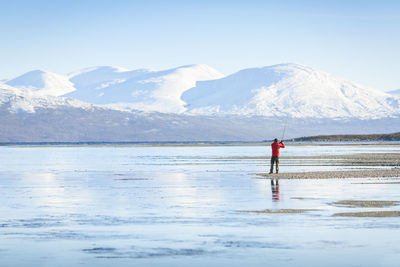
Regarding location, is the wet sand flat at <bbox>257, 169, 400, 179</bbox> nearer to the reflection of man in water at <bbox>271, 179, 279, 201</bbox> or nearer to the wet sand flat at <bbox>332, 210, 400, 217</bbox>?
the reflection of man in water at <bbox>271, 179, 279, 201</bbox>

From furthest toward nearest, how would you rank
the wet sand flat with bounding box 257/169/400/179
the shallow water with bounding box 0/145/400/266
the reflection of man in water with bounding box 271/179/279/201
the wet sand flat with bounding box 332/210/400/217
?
the wet sand flat with bounding box 257/169/400/179 < the reflection of man in water with bounding box 271/179/279/201 < the wet sand flat with bounding box 332/210/400/217 < the shallow water with bounding box 0/145/400/266

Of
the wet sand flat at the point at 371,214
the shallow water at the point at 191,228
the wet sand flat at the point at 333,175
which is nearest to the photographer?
the shallow water at the point at 191,228

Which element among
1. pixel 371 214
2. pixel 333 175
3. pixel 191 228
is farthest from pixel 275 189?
pixel 191 228

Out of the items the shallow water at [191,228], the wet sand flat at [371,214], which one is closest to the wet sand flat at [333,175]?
the shallow water at [191,228]

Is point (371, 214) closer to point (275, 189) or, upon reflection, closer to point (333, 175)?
point (275, 189)

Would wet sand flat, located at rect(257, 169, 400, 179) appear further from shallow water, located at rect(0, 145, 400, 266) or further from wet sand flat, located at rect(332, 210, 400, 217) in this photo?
wet sand flat, located at rect(332, 210, 400, 217)

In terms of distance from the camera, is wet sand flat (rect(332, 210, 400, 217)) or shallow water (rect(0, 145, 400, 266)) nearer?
shallow water (rect(0, 145, 400, 266))

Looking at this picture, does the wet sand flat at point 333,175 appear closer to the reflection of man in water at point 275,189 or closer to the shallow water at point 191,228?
the reflection of man in water at point 275,189

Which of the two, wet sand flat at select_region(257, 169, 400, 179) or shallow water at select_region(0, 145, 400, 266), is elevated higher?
wet sand flat at select_region(257, 169, 400, 179)

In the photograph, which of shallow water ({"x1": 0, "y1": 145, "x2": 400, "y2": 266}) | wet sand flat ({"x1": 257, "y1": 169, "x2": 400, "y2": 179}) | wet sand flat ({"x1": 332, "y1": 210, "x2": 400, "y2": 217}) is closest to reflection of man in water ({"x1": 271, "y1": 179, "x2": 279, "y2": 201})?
shallow water ({"x1": 0, "y1": 145, "x2": 400, "y2": 266})

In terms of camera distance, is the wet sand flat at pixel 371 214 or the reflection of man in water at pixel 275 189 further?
the reflection of man in water at pixel 275 189

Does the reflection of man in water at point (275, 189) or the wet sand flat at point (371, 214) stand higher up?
the reflection of man in water at point (275, 189)

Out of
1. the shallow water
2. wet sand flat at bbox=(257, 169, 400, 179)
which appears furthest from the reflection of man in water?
wet sand flat at bbox=(257, 169, 400, 179)

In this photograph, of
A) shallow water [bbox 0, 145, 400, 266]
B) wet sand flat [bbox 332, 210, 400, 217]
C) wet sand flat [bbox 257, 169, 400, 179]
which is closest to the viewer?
shallow water [bbox 0, 145, 400, 266]
